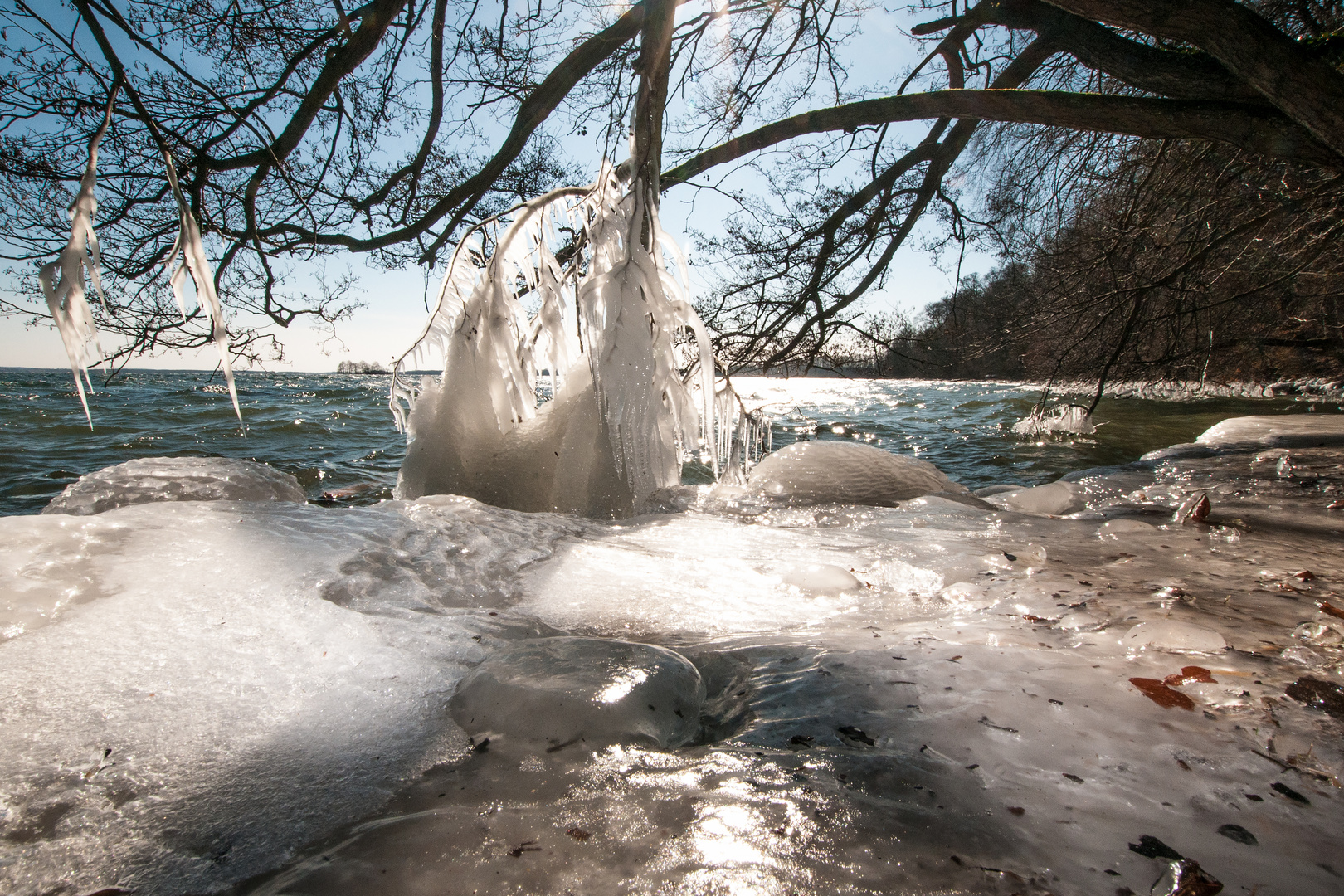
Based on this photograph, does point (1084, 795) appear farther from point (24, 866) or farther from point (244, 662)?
point (244, 662)

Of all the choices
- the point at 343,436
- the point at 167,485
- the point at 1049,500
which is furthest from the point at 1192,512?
the point at 343,436

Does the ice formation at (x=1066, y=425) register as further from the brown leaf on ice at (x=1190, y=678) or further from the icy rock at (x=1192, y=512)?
the brown leaf on ice at (x=1190, y=678)

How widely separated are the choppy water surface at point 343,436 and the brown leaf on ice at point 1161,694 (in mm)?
3551

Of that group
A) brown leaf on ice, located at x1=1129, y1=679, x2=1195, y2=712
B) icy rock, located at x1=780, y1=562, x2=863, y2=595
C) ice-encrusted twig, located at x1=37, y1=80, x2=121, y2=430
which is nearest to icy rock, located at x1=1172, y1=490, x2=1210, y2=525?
icy rock, located at x1=780, y1=562, x2=863, y2=595

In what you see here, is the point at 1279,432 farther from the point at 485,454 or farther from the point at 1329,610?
the point at 485,454

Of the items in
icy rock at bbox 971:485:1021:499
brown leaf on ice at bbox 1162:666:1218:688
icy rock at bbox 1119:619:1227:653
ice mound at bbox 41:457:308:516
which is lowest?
icy rock at bbox 971:485:1021:499

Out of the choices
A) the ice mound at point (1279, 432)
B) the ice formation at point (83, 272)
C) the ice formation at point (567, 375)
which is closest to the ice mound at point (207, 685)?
the ice formation at point (83, 272)

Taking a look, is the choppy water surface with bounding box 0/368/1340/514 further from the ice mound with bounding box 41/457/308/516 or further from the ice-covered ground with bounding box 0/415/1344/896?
the ice-covered ground with bounding box 0/415/1344/896

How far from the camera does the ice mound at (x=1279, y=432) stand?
498cm

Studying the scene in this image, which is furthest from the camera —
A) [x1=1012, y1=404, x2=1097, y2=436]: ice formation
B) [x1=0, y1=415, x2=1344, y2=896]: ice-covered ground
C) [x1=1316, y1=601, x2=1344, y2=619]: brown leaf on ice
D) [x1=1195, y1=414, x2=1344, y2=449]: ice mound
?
[x1=1012, y1=404, x2=1097, y2=436]: ice formation

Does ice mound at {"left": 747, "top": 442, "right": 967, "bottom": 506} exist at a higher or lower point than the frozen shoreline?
higher

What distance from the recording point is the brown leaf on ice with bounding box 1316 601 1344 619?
4.97ft

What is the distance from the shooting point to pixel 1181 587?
177cm

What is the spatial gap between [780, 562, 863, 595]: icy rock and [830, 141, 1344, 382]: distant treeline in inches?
131
